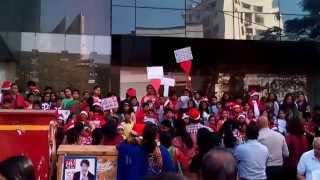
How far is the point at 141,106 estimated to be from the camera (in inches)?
556

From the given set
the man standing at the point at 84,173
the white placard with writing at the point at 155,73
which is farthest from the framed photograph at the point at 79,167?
the white placard with writing at the point at 155,73

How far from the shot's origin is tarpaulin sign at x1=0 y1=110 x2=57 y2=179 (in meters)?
7.98

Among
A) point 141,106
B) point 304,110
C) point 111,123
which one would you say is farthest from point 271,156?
point 304,110

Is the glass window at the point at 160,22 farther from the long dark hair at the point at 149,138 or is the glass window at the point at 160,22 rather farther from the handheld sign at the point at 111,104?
the long dark hair at the point at 149,138

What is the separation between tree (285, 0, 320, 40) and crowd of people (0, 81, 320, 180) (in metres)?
7.61

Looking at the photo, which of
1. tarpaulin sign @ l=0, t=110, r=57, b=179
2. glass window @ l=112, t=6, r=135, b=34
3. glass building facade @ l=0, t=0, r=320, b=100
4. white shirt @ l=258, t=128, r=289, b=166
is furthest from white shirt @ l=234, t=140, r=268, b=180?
glass window @ l=112, t=6, r=135, b=34

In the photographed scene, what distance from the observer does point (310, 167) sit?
310 inches

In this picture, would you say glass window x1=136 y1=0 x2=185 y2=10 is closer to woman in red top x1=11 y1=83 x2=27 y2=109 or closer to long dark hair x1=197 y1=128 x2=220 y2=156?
woman in red top x1=11 y1=83 x2=27 y2=109

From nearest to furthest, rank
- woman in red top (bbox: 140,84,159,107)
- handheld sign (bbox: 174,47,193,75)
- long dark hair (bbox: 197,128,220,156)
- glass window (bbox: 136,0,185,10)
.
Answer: long dark hair (bbox: 197,128,220,156), woman in red top (bbox: 140,84,159,107), handheld sign (bbox: 174,47,193,75), glass window (bbox: 136,0,185,10)

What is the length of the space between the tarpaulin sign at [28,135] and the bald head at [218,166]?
4.66m

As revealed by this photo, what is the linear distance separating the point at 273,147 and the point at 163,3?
532 inches

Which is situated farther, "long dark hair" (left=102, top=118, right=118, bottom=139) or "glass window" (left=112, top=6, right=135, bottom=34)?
"glass window" (left=112, top=6, right=135, bottom=34)

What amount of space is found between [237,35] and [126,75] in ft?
13.4

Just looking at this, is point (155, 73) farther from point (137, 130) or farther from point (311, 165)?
point (311, 165)
